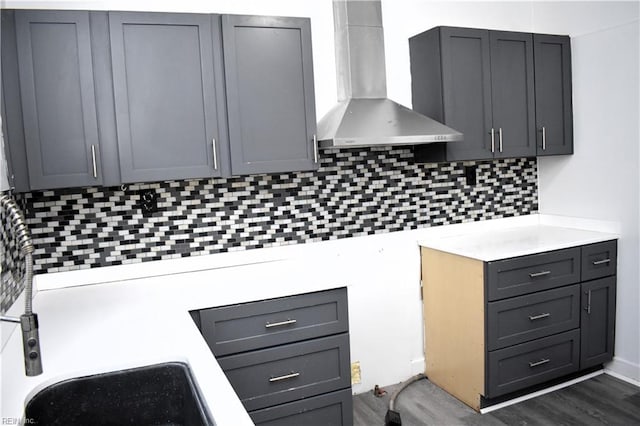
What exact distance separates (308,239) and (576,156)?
1942mm

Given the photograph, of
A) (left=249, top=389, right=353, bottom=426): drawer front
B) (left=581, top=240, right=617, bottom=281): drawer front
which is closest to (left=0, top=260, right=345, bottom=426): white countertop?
(left=249, top=389, right=353, bottom=426): drawer front

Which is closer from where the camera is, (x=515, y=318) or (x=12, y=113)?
(x=12, y=113)

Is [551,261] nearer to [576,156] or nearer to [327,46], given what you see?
[576,156]

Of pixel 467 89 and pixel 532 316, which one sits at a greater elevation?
pixel 467 89

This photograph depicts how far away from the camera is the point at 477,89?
122 inches

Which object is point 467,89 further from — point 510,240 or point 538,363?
point 538,363

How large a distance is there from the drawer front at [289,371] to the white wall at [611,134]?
195 cm

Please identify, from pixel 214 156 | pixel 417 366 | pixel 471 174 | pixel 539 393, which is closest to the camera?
pixel 214 156

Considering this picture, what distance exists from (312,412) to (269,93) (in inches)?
60.4

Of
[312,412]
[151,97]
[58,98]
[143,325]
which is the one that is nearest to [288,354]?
[312,412]

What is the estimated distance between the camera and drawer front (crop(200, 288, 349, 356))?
7.18 ft

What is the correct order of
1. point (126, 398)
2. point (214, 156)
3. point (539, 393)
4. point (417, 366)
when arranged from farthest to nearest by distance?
point (417, 366) < point (539, 393) < point (214, 156) < point (126, 398)

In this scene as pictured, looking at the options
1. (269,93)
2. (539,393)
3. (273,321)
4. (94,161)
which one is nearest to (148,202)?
(94,161)

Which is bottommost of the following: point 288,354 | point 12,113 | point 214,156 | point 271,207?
point 288,354
